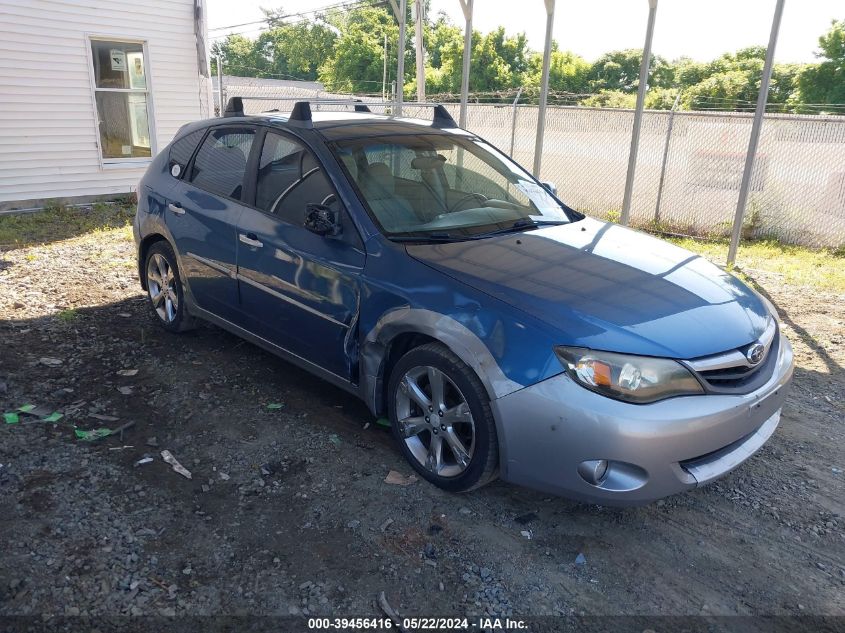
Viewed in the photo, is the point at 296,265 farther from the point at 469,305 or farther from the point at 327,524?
the point at 327,524

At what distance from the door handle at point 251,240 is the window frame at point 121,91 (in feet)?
26.9

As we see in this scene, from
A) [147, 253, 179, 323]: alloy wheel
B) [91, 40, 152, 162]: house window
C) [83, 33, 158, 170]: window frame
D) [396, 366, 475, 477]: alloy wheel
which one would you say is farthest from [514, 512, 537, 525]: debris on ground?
[91, 40, 152, 162]: house window

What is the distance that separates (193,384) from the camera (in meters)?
4.65

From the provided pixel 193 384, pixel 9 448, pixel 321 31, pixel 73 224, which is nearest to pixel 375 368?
pixel 193 384

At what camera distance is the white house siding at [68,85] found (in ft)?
33.7

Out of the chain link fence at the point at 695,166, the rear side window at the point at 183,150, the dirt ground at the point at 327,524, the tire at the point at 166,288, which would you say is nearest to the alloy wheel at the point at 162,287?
the tire at the point at 166,288

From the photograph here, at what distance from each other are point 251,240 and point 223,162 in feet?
2.71

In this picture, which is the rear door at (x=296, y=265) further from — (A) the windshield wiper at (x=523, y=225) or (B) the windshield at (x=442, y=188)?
(A) the windshield wiper at (x=523, y=225)

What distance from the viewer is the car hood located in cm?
292

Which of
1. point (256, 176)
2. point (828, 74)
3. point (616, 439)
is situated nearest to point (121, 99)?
point (256, 176)

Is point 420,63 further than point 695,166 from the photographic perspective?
Yes

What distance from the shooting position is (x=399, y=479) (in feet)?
11.6

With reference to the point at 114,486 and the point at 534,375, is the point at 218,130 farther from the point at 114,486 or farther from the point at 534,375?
the point at 534,375

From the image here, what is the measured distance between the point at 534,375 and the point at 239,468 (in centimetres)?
175
